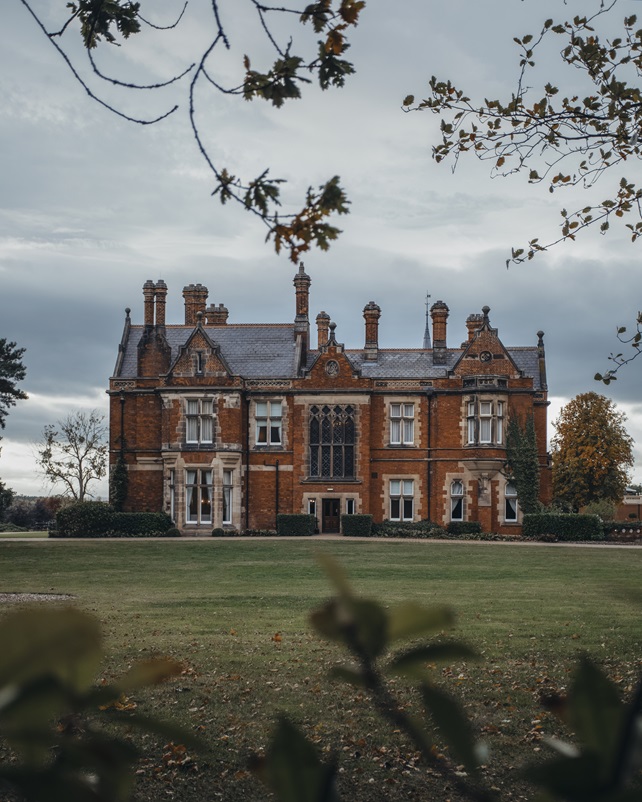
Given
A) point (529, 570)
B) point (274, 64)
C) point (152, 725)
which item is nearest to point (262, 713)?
point (274, 64)

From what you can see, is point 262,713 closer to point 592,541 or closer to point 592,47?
point 592,47

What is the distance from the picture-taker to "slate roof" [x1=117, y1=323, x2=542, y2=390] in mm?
37531

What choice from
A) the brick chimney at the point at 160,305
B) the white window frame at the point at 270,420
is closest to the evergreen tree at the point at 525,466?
the white window frame at the point at 270,420

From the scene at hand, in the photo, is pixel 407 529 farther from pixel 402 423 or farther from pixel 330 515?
pixel 402 423

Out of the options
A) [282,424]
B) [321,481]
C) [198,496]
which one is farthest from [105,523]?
[321,481]

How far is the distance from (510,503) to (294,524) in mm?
8577

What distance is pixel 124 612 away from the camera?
44.3 feet

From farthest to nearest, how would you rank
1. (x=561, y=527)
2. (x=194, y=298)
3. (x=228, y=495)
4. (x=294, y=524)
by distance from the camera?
(x=194, y=298) → (x=228, y=495) → (x=294, y=524) → (x=561, y=527)

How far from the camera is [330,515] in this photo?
36.8m

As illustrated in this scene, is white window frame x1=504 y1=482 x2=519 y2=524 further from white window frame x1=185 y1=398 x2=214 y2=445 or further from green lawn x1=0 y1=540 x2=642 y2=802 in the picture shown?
white window frame x1=185 y1=398 x2=214 y2=445

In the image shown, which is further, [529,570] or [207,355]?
[207,355]

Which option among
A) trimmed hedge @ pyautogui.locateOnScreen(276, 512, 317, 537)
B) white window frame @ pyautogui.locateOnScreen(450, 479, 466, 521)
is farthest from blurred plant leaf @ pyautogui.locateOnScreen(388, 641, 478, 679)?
white window frame @ pyautogui.locateOnScreen(450, 479, 466, 521)

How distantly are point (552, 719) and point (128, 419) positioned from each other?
32.0 m

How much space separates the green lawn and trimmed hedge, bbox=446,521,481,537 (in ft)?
35.1
